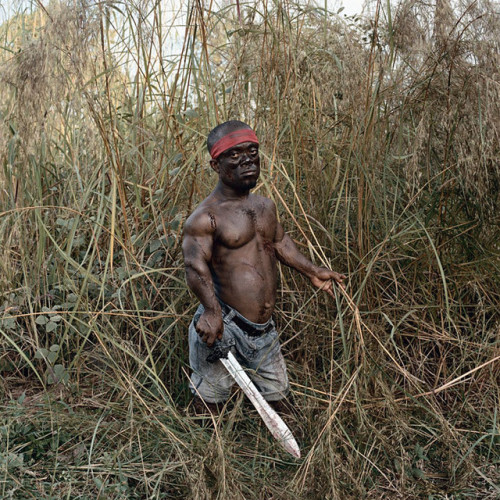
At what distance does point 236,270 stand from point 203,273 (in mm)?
152

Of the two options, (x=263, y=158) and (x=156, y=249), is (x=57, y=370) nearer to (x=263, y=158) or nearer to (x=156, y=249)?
(x=156, y=249)

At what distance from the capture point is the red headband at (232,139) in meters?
2.29

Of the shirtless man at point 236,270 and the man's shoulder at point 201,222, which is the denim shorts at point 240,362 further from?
the man's shoulder at point 201,222

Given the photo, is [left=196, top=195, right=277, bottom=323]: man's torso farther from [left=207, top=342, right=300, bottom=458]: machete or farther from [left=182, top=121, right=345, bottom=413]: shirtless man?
[left=207, top=342, right=300, bottom=458]: machete

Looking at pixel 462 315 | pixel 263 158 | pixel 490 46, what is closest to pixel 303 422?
pixel 462 315

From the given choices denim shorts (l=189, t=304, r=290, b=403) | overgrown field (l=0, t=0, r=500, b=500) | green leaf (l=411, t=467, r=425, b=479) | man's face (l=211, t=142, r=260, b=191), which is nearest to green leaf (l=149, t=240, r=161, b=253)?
overgrown field (l=0, t=0, r=500, b=500)

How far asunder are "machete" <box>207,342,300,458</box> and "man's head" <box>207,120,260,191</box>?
56cm

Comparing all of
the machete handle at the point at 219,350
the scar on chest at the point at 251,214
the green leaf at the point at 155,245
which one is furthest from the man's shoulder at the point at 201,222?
the green leaf at the point at 155,245

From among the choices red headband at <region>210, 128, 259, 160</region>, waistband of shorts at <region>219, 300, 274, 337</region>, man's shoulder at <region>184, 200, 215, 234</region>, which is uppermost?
red headband at <region>210, 128, 259, 160</region>

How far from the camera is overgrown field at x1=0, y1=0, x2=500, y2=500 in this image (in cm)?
237

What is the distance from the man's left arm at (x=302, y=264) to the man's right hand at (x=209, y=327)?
38 centimetres

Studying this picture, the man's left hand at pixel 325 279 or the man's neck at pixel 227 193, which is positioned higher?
the man's neck at pixel 227 193

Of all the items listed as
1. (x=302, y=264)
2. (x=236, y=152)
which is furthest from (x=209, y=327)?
(x=236, y=152)

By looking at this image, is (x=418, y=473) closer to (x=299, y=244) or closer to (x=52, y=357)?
(x=299, y=244)
